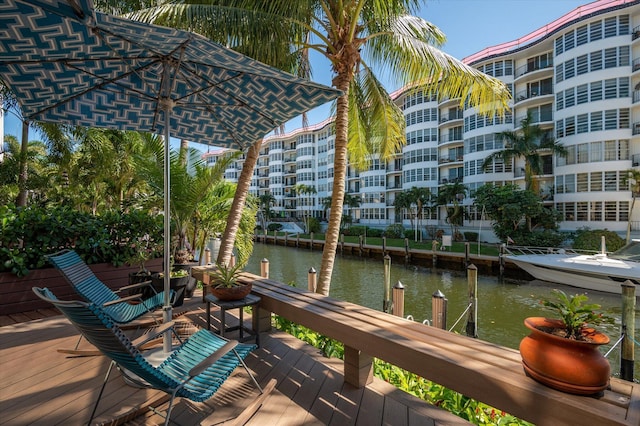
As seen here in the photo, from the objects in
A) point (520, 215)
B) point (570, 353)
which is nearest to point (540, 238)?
point (520, 215)

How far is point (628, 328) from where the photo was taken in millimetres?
6117

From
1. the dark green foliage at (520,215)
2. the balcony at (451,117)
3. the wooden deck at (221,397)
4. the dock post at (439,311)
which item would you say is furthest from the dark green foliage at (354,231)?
the wooden deck at (221,397)

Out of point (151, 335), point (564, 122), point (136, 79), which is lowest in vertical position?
point (151, 335)

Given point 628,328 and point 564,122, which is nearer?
point 628,328

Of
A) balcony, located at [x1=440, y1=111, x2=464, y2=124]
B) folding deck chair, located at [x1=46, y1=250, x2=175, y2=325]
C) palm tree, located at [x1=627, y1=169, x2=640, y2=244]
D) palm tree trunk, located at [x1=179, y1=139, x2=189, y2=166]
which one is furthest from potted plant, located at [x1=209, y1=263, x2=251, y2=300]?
balcony, located at [x1=440, y1=111, x2=464, y2=124]

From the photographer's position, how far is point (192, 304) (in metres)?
5.29

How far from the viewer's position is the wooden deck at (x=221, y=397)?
2.48 meters

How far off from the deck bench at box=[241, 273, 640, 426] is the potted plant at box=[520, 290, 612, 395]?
6cm

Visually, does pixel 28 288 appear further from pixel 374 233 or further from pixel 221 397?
pixel 374 233

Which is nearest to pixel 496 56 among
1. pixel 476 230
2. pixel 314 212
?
pixel 476 230

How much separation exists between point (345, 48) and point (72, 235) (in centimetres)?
609

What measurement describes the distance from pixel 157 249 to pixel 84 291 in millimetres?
2937

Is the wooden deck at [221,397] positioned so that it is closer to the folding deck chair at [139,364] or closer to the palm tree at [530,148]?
the folding deck chair at [139,364]

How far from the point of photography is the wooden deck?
248cm
